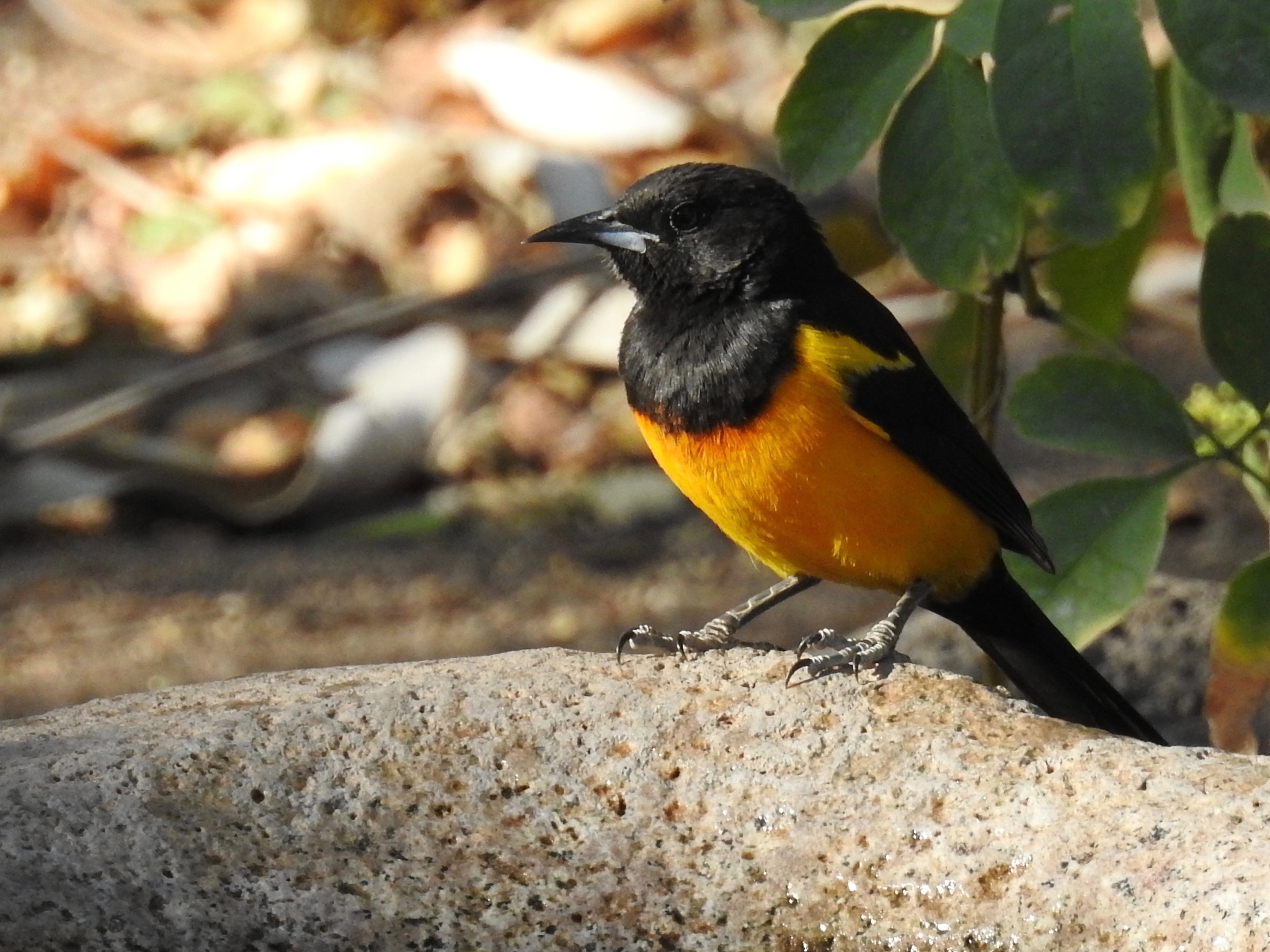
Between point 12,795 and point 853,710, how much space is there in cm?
124

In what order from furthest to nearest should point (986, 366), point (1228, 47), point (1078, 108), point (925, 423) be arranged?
point (986, 366)
point (925, 423)
point (1078, 108)
point (1228, 47)

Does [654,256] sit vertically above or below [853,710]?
above

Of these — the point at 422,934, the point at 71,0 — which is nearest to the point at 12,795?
the point at 422,934

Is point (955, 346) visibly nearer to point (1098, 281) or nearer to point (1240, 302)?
point (1098, 281)

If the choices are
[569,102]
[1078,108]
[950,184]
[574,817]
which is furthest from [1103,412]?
[569,102]

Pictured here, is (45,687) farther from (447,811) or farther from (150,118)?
(150,118)

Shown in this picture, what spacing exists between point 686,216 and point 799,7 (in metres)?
0.71

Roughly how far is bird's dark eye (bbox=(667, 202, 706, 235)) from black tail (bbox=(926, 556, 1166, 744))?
35.1 inches

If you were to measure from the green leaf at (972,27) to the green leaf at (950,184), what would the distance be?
0.26 feet

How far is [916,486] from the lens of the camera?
3.56m

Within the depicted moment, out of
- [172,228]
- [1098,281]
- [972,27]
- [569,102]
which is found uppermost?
[972,27]

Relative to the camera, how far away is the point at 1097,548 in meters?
3.41

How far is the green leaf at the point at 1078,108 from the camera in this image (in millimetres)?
2988

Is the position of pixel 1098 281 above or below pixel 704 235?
below
